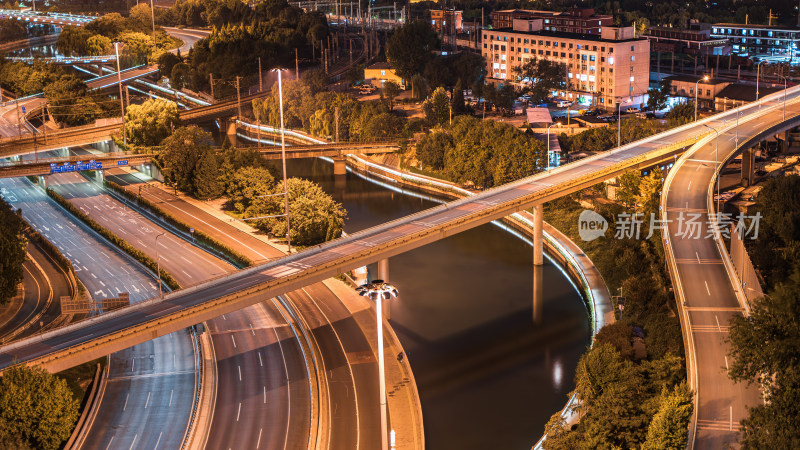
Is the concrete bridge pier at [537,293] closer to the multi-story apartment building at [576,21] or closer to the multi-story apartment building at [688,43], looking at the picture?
the multi-story apartment building at [576,21]

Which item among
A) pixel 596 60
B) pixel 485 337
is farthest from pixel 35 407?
pixel 596 60

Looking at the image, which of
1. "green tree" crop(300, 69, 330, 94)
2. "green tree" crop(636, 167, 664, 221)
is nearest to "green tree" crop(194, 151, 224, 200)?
"green tree" crop(636, 167, 664, 221)

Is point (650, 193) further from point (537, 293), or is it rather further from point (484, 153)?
point (484, 153)

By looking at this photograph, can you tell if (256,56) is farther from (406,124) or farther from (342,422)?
(342,422)

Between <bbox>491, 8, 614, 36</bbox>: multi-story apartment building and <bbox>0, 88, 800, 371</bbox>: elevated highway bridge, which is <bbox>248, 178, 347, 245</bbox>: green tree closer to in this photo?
<bbox>0, 88, 800, 371</bbox>: elevated highway bridge

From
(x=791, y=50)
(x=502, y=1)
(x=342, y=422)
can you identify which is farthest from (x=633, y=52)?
(x=502, y=1)

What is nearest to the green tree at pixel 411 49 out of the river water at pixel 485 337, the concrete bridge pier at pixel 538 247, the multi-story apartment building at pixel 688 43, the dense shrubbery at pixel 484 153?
the multi-story apartment building at pixel 688 43
